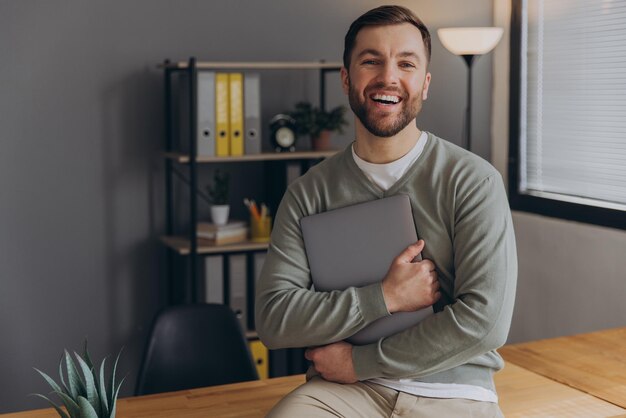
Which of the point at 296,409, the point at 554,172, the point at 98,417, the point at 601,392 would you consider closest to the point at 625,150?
the point at 554,172

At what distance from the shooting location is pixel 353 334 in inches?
72.6

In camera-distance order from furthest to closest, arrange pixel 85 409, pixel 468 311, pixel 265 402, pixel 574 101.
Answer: pixel 574 101 → pixel 265 402 → pixel 468 311 → pixel 85 409

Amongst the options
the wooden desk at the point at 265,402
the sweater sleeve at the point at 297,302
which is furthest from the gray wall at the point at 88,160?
the sweater sleeve at the point at 297,302

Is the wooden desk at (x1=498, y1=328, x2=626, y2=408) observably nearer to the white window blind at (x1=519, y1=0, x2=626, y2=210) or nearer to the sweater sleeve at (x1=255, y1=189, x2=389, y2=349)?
the sweater sleeve at (x1=255, y1=189, x2=389, y2=349)

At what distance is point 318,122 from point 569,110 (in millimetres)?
1186

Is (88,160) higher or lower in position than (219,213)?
higher

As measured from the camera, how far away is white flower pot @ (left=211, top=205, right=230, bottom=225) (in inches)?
148

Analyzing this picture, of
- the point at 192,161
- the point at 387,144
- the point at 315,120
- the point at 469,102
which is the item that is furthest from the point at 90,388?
the point at 469,102

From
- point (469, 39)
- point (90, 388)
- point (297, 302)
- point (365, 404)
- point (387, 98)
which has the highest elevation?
point (469, 39)

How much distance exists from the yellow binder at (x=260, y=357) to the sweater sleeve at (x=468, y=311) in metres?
2.04

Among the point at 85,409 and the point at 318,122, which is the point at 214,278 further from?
the point at 85,409

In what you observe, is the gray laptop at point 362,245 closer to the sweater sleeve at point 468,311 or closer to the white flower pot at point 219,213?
the sweater sleeve at point 468,311

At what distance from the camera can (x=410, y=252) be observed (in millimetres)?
1812

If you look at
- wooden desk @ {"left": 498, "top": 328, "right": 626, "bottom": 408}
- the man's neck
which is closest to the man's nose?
the man's neck
